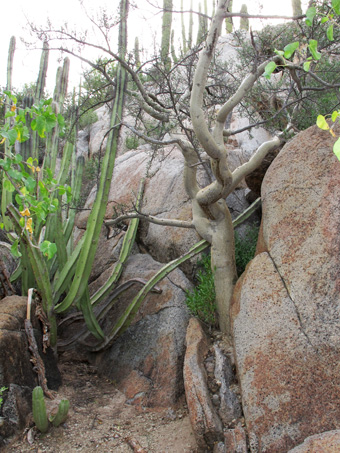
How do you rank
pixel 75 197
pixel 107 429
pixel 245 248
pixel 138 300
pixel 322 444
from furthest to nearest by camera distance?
pixel 75 197 < pixel 245 248 < pixel 138 300 < pixel 107 429 < pixel 322 444

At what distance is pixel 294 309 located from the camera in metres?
3.39

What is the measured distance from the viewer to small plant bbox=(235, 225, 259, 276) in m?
5.01

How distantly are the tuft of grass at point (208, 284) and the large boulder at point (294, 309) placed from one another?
540mm

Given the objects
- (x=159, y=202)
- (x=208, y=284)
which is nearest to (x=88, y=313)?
(x=208, y=284)

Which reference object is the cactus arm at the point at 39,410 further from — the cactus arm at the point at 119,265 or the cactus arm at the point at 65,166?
the cactus arm at the point at 65,166

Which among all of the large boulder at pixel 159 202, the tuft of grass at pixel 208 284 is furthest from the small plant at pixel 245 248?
the large boulder at pixel 159 202

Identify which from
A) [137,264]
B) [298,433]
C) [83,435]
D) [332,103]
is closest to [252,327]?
[298,433]

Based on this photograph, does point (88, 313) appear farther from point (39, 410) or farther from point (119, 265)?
point (39, 410)

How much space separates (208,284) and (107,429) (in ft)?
5.84

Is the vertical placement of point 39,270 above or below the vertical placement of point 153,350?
above

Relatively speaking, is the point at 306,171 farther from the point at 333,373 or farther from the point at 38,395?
the point at 38,395

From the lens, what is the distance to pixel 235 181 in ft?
14.6

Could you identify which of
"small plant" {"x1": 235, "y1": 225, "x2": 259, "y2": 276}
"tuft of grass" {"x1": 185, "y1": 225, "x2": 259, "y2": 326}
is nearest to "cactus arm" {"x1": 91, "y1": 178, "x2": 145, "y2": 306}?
"tuft of grass" {"x1": 185, "y1": 225, "x2": 259, "y2": 326}

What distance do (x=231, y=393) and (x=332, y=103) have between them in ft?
12.9
